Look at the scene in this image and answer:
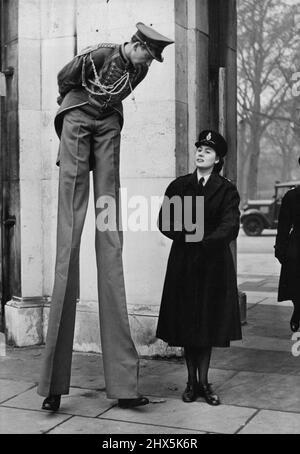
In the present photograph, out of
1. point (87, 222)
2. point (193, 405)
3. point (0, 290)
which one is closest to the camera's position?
point (193, 405)

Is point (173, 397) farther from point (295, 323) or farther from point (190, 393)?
point (295, 323)

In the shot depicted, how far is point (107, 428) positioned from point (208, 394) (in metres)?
0.84

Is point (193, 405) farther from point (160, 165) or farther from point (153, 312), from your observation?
point (160, 165)

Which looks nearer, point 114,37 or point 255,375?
point 255,375

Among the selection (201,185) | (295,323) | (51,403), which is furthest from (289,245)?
(51,403)

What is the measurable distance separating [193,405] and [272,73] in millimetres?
31728

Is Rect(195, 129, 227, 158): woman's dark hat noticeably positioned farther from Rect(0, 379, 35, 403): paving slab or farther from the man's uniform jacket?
Rect(0, 379, 35, 403): paving slab

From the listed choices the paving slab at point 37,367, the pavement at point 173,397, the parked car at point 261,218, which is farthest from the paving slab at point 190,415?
the parked car at point 261,218

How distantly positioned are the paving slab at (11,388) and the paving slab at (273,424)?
163cm

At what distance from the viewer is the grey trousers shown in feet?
14.0

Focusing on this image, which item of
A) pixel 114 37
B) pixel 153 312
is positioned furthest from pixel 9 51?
pixel 153 312

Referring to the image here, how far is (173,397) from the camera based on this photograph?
183 inches

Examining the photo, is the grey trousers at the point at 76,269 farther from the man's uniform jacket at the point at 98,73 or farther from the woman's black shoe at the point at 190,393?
the woman's black shoe at the point at 190,393

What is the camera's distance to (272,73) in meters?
34.4
